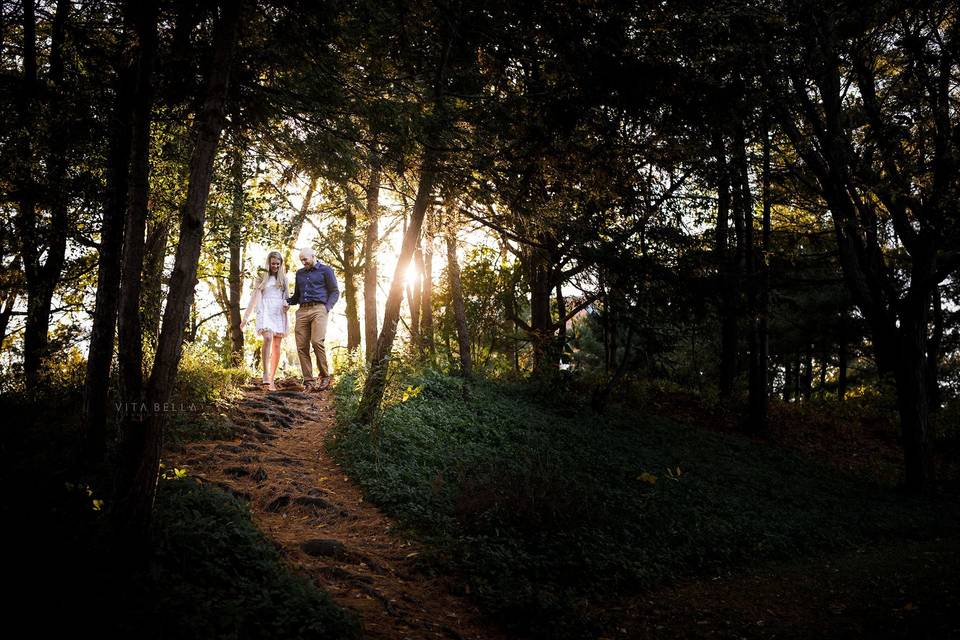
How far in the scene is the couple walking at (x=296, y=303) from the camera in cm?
1012

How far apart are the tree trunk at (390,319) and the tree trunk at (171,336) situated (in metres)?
3.91

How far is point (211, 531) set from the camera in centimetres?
451

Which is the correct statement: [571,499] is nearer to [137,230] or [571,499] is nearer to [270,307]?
[137,230]

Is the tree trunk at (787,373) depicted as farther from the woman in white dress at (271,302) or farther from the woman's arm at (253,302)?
the woman's arm at (253,302)

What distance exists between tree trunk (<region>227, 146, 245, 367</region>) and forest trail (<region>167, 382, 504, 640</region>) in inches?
134

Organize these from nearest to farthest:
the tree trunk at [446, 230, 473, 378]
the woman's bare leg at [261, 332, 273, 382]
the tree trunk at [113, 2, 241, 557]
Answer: the tree trunk at [113, 2, 241, 557] < the woman's bare leg at [261, 332, 273, 382] < the tree trunk at [446, 230, 473, 378]

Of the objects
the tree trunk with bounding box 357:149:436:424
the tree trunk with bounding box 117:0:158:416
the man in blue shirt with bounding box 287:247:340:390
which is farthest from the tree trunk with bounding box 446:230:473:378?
the tree trunk with bounding box 117:0:158:416

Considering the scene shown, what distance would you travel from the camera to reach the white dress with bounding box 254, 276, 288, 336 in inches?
398

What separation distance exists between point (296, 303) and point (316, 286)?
18.7 inches

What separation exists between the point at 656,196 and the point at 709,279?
1836 millimetres

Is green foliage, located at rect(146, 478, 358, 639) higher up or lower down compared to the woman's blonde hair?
lower down

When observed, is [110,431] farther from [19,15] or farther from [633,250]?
[633,250]

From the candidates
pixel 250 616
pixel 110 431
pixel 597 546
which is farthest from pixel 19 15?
pixel 597 546

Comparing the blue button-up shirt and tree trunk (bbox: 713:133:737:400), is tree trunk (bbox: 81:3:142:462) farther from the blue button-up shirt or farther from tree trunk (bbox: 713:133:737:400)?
tree trunk (bbox: 713:133:737:400)
